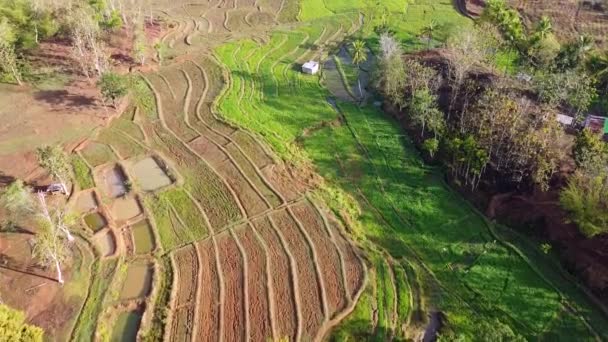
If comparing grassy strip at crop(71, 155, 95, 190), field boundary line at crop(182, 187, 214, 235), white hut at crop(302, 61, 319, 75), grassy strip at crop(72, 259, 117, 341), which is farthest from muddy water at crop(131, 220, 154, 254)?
white hut at crop(302, 61, 319, 75)

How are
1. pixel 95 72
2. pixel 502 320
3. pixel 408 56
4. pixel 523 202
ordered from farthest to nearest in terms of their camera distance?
pixel 408 56 → pixel 95 72 → pixel 523 202 → pixel 502 320

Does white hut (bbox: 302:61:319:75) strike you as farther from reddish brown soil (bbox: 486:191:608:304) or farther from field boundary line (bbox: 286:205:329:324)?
reddish brown soil (bbox: 486:191:608:304)

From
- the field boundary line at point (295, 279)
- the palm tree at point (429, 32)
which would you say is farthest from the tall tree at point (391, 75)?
the field boundary line at point (295, 279)

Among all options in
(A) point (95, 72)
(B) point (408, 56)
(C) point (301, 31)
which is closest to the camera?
(A) point (95, 72)

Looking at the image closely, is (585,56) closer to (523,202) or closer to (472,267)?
(523,202)

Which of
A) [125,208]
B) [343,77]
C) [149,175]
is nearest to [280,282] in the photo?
[125,208]

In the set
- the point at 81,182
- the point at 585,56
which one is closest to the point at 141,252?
the point at 81,182

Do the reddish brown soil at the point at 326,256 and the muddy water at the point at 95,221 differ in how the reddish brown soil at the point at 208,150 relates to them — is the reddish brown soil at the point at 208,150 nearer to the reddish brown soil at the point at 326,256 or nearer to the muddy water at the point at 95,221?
the reddish brown soil at the point at 326,256

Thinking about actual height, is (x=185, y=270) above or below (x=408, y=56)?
below
